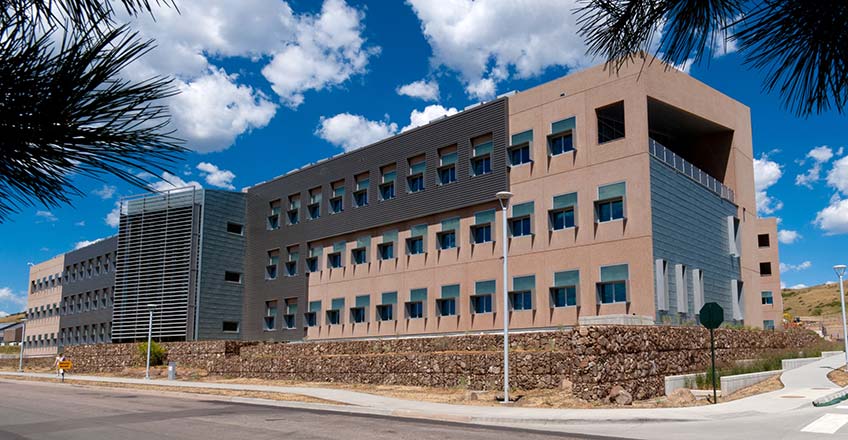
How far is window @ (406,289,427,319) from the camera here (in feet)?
136

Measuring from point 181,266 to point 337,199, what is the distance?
1274 centimetres

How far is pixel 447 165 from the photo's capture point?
4128 centimetres

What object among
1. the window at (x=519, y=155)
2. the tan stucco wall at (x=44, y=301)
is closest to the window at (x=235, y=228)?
the window at (x=519, y=155)

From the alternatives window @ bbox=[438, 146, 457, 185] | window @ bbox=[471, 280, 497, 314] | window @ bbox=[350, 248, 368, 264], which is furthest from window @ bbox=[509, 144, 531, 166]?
window @ bbox=[350, 248, 368, 264]

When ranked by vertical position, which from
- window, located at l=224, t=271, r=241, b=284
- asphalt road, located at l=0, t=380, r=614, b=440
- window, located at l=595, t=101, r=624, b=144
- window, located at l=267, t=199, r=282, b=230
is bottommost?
asphalt road, located at l=0, t=380, r=614, b=440

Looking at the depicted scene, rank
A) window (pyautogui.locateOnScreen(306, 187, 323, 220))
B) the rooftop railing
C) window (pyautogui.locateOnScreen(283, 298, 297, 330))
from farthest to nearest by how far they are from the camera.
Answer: window (pyautogui.locateOnScreen(283, 298, 297, 330)) → window (pyautogui.locateOnScreen(306, 187, 323, 220)) → the rooftop railing

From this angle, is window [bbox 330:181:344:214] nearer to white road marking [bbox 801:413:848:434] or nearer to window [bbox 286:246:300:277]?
window [bbox 286:246:300:277]

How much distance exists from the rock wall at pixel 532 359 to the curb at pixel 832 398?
226 inches

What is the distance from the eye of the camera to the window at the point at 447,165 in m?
41.1

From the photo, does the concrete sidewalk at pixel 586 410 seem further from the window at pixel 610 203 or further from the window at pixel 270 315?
the window at pixel 270 315

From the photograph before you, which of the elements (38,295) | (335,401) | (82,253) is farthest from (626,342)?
(38,295)

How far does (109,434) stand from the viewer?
54.0ft

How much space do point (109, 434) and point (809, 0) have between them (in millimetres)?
16662

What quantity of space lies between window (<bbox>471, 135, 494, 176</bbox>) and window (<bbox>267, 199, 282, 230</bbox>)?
19.0 metres
